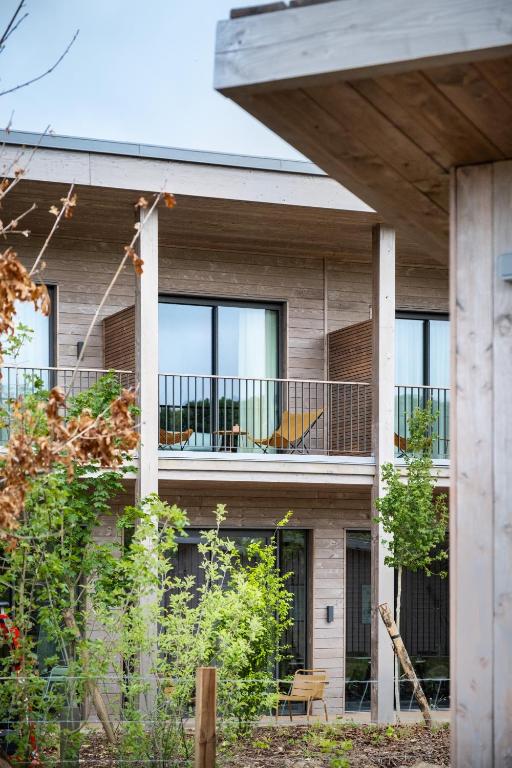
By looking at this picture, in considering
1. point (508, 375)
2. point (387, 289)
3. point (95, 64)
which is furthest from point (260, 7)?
point (95, 64)

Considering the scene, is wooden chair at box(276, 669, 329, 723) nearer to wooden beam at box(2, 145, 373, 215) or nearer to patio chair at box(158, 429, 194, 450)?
patio chair at box(158, 429, 194, 450)

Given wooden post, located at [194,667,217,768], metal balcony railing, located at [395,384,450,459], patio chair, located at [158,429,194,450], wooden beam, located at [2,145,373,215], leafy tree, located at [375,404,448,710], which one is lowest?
wooden post, located at [194,667,217,768]

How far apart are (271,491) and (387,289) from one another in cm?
334

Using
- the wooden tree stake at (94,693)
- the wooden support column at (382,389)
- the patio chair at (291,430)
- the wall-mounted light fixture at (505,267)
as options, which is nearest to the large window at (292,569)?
the patio chair at (291,430)

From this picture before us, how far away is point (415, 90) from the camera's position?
356 centimetres

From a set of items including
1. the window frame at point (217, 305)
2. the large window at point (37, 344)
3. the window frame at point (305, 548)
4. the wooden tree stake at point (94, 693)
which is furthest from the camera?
the window frame at point (217, 305)

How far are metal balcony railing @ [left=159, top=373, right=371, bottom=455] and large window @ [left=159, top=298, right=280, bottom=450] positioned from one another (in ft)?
0.05

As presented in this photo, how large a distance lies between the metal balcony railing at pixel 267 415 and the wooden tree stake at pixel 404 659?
2843 millimetres

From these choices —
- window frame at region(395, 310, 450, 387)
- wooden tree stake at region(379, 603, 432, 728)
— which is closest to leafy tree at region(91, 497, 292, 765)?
wooden tree stake at region(379, 603, 432, 728)

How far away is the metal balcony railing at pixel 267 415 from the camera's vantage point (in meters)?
15.3

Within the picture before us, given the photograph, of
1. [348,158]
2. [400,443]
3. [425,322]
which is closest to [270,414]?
[400,443]

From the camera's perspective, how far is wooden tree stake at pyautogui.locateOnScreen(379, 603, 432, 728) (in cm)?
1242

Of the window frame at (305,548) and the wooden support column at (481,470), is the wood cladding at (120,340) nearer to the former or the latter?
the window frame at (305,548)

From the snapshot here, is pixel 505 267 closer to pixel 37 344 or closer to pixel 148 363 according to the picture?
pixel 148 363
